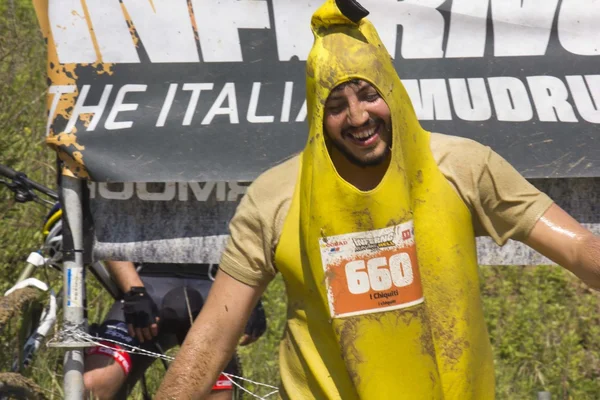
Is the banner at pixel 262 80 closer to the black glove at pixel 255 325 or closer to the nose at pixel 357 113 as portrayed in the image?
the black glove at pixel 255 325

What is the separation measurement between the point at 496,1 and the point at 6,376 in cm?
266

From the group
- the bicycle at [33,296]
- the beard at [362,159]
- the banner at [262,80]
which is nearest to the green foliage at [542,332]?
the banner at [262,80]

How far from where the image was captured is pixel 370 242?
3215 mm

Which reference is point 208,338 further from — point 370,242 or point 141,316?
point 141,316

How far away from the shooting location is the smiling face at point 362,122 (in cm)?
319

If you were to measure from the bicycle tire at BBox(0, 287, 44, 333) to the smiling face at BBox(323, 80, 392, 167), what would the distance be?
2410 millimetres

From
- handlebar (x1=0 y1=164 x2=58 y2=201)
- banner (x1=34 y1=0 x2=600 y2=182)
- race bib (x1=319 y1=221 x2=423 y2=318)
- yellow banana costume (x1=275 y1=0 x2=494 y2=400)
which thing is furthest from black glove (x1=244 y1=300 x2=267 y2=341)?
race bib (x1=319 y1=221 x2=423 y2=318)

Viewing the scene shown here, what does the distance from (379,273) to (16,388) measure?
7.49 feet

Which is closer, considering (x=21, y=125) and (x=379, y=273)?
(x=379, y=273)

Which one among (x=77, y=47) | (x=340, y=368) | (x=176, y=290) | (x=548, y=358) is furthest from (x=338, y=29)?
(x=548, y=358)

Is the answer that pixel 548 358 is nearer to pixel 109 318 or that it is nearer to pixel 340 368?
pixel 109 318

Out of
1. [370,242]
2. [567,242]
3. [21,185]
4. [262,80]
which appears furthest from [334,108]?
[21,185]

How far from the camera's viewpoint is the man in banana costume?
10.5ft

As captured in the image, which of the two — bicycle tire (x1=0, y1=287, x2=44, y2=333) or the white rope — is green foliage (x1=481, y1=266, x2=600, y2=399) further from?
bicycle tire (x1=0, y1=287, x2=44, y2=333)
